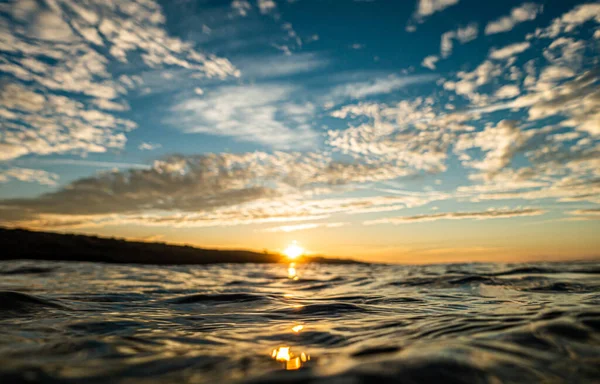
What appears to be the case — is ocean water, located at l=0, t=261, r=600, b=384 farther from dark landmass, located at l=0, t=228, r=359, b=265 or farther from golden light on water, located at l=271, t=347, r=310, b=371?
dark landmass, located at l=0, t=228, r=359, b=265

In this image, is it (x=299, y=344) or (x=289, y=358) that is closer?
(x=289, y=358)

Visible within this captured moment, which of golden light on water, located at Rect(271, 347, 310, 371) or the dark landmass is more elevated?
the dark landmass

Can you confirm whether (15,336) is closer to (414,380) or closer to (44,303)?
(44,303)

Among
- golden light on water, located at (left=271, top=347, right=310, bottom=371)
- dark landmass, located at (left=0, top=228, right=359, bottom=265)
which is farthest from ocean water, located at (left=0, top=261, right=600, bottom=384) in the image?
dark landmass, located at (left=0, top=228, right=359, bottom=265)

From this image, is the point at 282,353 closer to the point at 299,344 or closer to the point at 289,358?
the point at 289,358

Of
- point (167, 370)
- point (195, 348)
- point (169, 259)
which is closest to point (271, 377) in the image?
point (167, 370)

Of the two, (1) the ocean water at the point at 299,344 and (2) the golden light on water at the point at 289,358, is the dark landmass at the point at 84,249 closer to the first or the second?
(1) the ocean water at the point at 299,344

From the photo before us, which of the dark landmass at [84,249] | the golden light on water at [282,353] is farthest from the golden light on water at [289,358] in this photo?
the dark landmass at [84,249]

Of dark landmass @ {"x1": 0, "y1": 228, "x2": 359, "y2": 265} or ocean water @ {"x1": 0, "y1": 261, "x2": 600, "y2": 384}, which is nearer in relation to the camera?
ocean water @ {"x1": 0, "y1": 261, "x2": 600, "y2": 384}

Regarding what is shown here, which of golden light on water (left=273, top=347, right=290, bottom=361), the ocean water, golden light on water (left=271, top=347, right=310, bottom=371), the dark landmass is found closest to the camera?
the ocean water

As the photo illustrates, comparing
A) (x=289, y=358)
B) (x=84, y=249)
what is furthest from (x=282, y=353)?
(x=84, y=249)

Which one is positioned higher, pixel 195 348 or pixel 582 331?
pixel 582 331

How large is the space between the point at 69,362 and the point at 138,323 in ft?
5.03

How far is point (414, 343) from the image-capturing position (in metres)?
2.75
